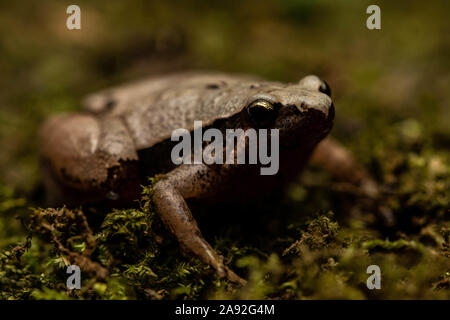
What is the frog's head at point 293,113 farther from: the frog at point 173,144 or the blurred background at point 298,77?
the blurred background at point 298,77

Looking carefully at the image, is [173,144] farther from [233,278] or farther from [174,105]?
[233,278]

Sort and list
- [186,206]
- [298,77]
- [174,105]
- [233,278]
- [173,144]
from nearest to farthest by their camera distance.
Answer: [233,278] < [186,206] < [173,144] < [174,105] < [298,77]

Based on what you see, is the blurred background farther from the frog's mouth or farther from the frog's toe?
the frog's mouth

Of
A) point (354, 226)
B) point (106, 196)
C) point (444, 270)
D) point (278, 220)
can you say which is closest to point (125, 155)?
point (106, 196)

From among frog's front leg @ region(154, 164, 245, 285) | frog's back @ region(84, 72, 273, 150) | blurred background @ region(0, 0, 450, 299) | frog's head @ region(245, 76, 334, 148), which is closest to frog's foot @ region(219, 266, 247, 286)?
frog's front leg @ region(154, 164, 245, 285)

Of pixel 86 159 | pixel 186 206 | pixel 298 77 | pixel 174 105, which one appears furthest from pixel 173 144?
pixel 298 77
